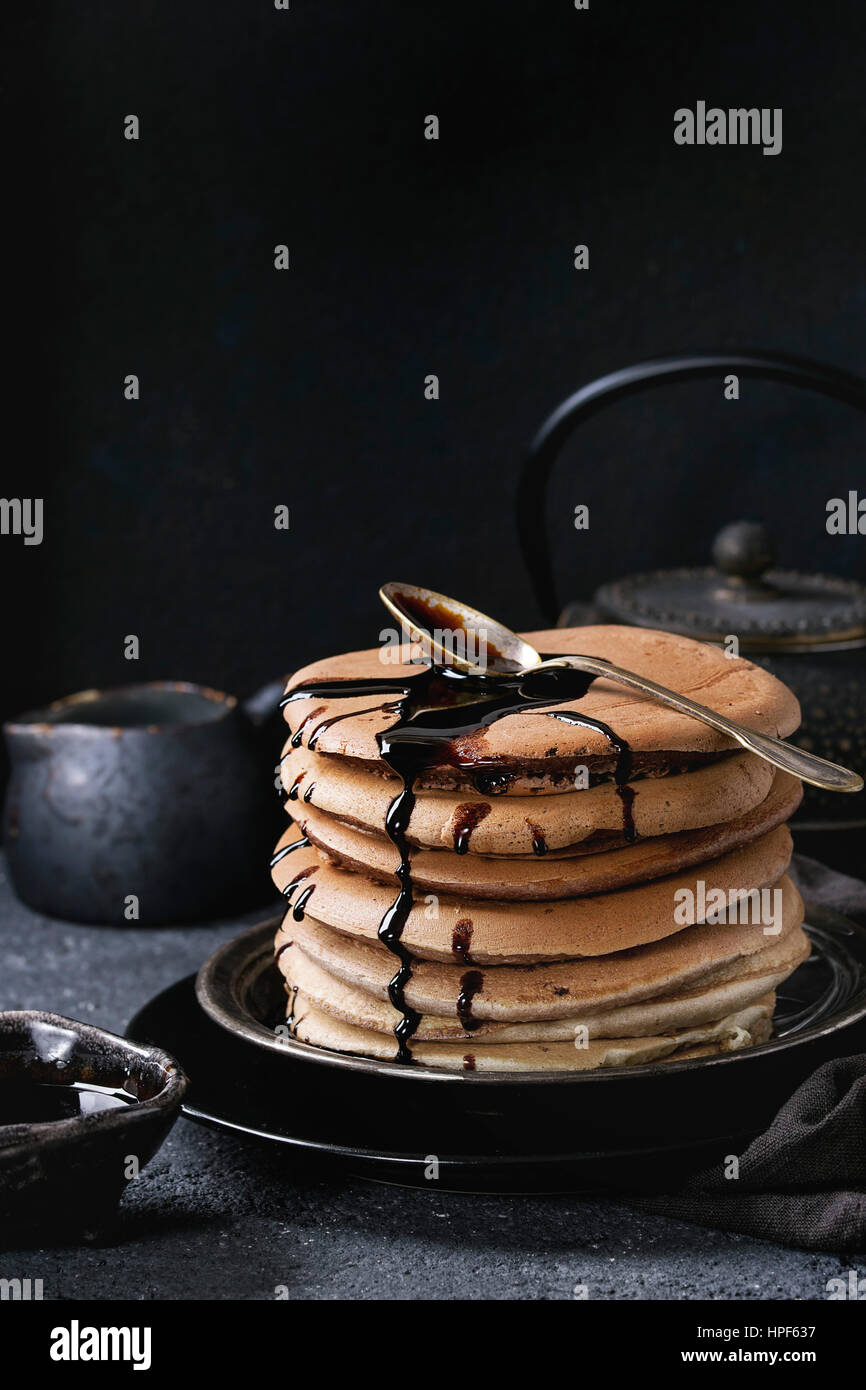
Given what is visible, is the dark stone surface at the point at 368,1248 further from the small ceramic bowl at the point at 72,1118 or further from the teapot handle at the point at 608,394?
the teapot handle at the point at 608,394

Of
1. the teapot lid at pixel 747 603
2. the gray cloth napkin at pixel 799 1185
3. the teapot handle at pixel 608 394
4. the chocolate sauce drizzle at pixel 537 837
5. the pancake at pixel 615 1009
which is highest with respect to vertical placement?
the teapot handle at pixel 608 394

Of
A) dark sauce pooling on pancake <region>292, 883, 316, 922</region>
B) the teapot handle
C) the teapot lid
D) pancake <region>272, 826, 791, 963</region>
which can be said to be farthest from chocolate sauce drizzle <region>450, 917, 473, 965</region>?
the teapot handle

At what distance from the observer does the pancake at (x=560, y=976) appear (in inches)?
35.9

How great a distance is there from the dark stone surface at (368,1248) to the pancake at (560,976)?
13 cm

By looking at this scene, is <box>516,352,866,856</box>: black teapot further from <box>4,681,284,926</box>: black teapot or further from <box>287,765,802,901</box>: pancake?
<box>287,765,802,901</box>: pancake

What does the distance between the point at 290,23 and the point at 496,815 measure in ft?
3.72

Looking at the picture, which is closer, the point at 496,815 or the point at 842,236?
the point at 496,815

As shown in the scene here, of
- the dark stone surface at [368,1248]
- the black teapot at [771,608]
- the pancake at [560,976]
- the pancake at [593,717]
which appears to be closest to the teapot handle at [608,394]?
the black teapot at [771,608]

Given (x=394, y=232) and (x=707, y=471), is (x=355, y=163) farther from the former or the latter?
(x=707, y=471)

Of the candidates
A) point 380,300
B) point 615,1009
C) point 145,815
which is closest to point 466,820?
point 615,1009

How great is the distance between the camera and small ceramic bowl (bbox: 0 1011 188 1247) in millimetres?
844

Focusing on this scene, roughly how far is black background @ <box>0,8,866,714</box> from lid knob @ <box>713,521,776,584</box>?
0.31 m
